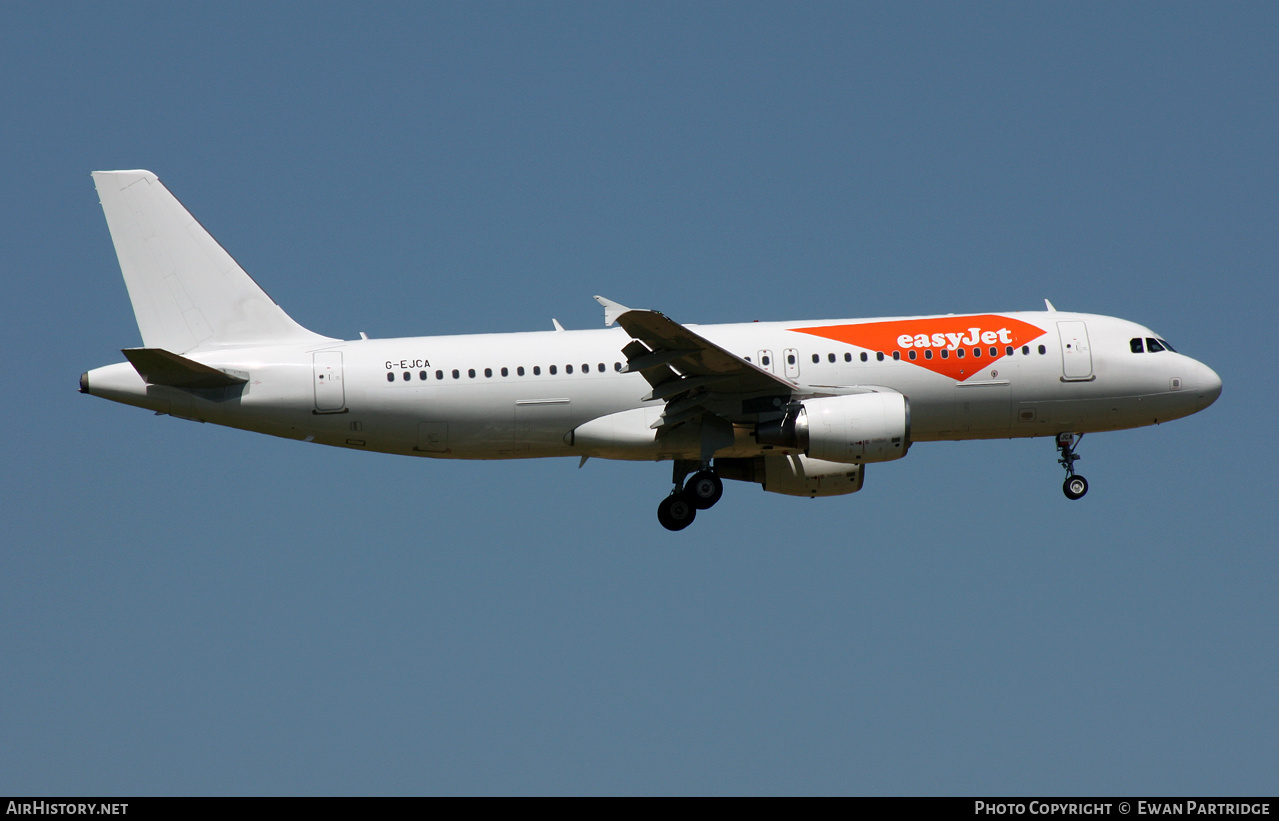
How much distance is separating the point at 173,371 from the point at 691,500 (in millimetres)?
13492

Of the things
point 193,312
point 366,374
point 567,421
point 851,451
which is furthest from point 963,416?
point 193,312

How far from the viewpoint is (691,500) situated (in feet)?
123

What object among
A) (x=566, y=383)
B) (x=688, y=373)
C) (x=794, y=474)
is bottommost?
(x=794, y=474)

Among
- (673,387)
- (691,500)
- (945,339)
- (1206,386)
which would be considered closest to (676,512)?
(691,500)

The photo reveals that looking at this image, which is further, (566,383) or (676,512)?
(676,512)

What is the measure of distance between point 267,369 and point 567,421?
25.5 ft

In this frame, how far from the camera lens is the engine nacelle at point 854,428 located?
34281mm

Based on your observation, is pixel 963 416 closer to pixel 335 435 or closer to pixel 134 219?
pixel 335 435

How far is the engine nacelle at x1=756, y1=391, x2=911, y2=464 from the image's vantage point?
34.3 meters

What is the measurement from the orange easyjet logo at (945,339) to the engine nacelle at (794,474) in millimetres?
4504

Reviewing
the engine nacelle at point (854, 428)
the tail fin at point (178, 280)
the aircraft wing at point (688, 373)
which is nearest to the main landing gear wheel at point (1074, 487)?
the engine nacelle at point (854, 428)

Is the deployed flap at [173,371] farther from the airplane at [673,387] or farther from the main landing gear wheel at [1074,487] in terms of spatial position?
the main landing gear wheel at [1074,487]

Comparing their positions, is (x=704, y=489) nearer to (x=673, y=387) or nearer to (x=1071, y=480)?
(x=673, y=387)

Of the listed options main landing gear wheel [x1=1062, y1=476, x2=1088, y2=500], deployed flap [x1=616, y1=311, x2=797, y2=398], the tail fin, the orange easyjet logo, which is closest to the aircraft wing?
deployed flap [x1=616, y1=311, x2=797, y2=398]
